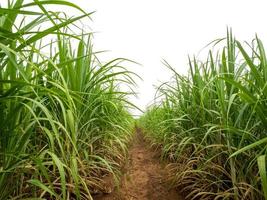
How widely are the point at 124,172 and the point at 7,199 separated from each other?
125 centimetres

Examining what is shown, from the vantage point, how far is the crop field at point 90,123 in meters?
0.92

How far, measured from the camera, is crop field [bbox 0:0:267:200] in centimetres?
92

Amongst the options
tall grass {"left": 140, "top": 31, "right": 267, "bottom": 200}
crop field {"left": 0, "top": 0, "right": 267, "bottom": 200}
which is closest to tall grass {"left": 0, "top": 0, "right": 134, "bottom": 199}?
crop field {"left": 0, "top": 0, "right": 267, "bottom": 200}

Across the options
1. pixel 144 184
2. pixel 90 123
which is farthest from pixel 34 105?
pixel 144 184

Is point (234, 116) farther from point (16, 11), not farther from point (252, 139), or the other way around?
point (16, 11)

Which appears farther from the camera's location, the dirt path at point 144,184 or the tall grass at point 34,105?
the dirt path at point 144,184

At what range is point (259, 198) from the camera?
121 cm

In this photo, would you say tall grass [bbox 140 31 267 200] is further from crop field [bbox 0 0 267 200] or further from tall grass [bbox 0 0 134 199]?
tall grass [bbox 0 0 134 199]

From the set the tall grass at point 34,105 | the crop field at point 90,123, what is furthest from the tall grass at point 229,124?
the tall grass at point 34,105

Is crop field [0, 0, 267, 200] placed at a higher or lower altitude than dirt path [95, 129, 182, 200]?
higher

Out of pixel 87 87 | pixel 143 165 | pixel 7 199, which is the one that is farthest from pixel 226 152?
pixel 143 165

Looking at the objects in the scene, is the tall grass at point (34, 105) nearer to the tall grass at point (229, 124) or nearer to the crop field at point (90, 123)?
the crop field at point (90, 123)

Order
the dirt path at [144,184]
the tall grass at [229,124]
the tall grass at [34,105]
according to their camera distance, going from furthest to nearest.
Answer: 1. the dirt path at [144,184]
2. the tall grass at [229,124]
3. the tall grass at [34,105]

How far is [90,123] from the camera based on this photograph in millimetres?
1709
